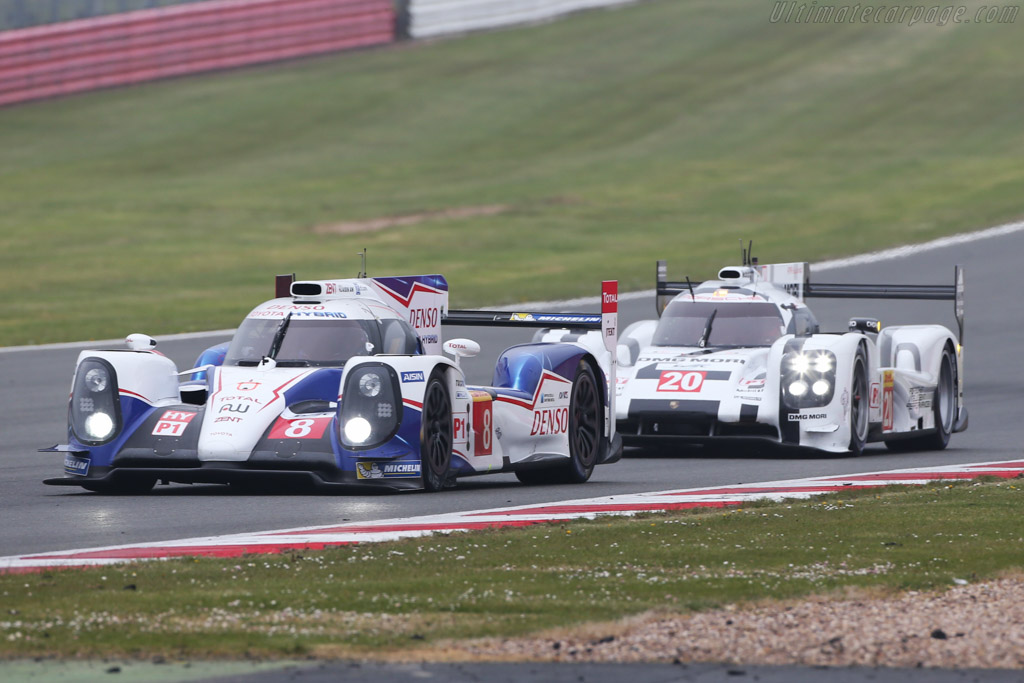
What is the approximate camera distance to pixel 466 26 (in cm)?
5325

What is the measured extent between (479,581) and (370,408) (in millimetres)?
3632

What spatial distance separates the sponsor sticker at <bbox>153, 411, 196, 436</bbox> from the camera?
1171 cm

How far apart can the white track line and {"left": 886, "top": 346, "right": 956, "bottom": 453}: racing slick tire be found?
8.67m

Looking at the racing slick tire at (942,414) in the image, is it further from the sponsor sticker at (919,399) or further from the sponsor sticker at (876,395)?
A: the sponsor sticker at (876,395)

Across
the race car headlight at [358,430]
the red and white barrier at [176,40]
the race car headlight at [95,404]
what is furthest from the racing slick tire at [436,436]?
the red and white barrier at [176,40]

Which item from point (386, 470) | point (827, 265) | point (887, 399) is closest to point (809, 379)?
point (887, 399)

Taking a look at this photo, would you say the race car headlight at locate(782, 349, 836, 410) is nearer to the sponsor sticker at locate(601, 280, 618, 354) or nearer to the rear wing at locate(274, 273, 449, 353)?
the sponsor sticker at locate(601, 280, 618, 354)

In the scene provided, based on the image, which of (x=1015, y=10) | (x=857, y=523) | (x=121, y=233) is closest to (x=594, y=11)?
(x=1015, y=10)

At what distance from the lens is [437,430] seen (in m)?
12.0

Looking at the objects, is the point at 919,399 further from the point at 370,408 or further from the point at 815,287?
the point at 370,408

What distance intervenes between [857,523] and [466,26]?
44.5 meters

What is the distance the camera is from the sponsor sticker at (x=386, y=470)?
1153cm

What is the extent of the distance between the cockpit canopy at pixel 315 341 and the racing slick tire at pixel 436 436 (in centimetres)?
72

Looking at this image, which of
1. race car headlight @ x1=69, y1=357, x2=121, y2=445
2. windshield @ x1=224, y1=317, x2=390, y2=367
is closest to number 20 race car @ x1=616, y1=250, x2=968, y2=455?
windshield @ x1=224, y1=317, x2=390, y2=367
